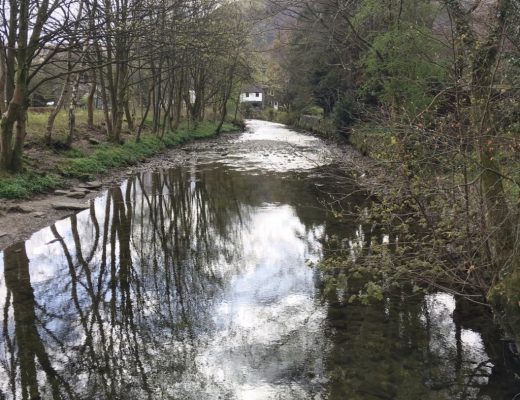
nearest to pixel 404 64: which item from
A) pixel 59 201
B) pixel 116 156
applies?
pixel 59 201

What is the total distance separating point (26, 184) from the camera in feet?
49.0

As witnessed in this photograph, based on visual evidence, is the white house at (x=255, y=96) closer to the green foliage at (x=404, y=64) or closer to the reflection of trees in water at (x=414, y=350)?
the green foliage at (x=404, y=64)

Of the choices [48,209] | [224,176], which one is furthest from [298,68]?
[48,209]

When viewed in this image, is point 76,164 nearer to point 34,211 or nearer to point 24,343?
point 34,211

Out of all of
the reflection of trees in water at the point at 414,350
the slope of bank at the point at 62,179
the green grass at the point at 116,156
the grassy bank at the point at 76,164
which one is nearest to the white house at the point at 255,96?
the green grass at the point at 116,156

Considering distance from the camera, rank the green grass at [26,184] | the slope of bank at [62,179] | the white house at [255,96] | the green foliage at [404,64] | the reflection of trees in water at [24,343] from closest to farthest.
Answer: the reflection of trees in water at [24,343], the slope of bank at [62,179], the green grass at [26,184], the green foliage at [404,64], the white house at [255,96]

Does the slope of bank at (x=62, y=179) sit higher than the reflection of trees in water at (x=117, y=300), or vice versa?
the slope of bank at (x=62, y=179)

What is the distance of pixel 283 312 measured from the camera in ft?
25.6

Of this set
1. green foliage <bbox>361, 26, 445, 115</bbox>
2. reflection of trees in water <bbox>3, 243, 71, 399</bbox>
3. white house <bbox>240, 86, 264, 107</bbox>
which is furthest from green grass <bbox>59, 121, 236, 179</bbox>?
white house <bbox>240, 86, 264, 107</bbox>

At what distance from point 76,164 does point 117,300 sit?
12.7 m

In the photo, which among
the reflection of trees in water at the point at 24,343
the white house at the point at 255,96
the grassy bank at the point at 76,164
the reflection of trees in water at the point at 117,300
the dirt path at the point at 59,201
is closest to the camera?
the reflection of trees in water at the point at 24,343

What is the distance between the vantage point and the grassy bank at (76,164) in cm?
1473

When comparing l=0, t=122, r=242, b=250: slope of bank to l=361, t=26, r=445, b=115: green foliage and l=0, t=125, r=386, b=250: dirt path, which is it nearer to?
l=0, t=125, r=386, b=250: dirt path

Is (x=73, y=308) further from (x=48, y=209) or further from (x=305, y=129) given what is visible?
(x=305, y=129)
